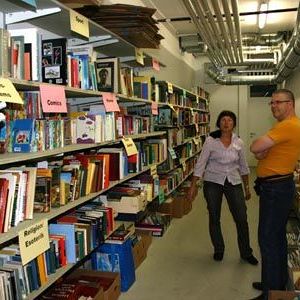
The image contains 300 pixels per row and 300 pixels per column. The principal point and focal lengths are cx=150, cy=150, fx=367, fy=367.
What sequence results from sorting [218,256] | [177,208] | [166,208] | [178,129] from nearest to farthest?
1. [218,256]
2. [166,208]
3. [177,208]
4. [178,129]

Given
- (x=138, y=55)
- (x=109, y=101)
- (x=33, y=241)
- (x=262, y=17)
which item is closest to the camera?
(x=33, y=241)

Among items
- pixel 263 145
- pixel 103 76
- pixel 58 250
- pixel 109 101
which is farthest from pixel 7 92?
pixel 263 145

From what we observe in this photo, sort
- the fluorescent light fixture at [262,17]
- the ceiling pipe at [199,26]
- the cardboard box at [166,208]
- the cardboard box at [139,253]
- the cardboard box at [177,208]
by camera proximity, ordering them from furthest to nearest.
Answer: the fluorescent light fixture at [262,17]
the cardboard box at [177,208]
the cardboard box at [166,208]
the ceiling pipe at [199,26]
the cardboard box at [139,253]

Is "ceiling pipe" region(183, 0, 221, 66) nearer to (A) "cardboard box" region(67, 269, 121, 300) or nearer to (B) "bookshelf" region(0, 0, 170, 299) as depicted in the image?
(B) "bookshelf" region(0, 0, 170, 299)

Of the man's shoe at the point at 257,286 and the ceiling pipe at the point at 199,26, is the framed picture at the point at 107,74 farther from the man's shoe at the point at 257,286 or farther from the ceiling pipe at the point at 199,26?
the man's shoe at the point at 257,286

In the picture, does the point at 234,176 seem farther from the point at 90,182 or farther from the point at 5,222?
the point at 5,222

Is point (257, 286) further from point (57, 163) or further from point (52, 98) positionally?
point (52, 98)

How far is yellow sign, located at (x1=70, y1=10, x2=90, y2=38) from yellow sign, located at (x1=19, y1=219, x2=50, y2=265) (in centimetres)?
109

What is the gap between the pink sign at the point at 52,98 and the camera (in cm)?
186

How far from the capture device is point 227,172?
3539 millimetres

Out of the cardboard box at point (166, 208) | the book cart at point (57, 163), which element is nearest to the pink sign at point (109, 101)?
the book cart at point (57, 163)

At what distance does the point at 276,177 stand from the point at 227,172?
1.01m

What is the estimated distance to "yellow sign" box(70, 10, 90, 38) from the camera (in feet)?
6.80

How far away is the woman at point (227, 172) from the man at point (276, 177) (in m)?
0.90
